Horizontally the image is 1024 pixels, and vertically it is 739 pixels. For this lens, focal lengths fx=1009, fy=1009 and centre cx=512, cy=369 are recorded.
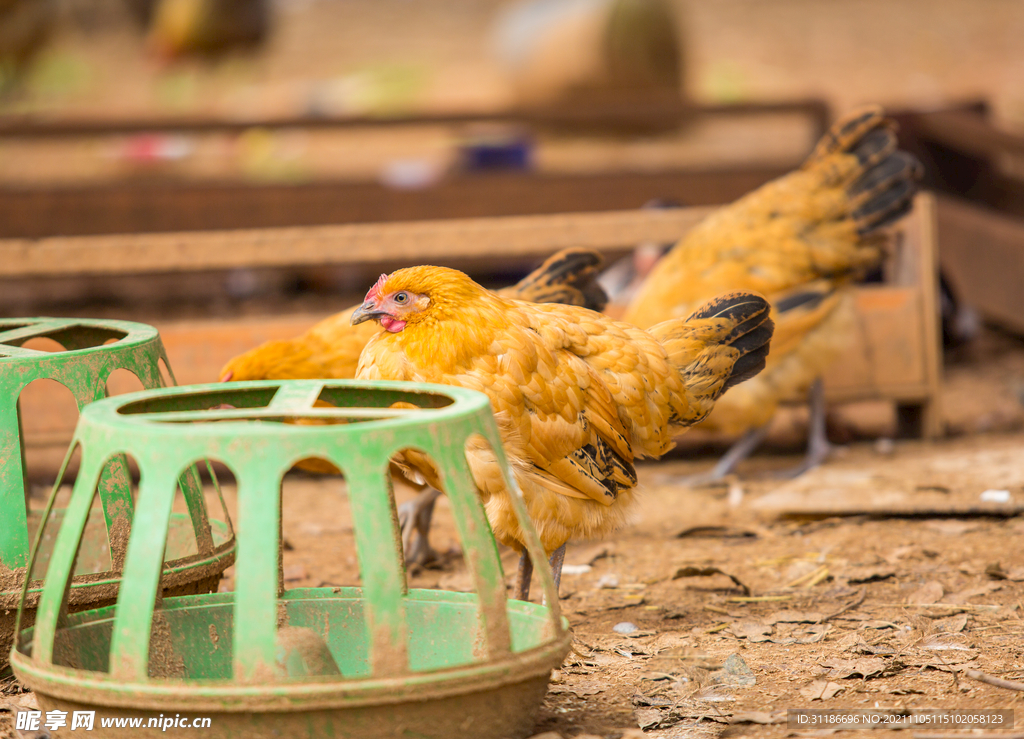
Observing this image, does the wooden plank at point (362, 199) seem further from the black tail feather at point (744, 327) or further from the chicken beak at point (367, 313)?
the chicken beak at point (367, 313)

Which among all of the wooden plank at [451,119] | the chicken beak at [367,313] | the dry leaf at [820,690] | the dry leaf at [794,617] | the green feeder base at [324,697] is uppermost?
the wooden plank at [451,119]

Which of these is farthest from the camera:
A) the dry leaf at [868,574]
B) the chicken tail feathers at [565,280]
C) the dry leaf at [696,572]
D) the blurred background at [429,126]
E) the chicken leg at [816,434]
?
the blurred background at [429,126]

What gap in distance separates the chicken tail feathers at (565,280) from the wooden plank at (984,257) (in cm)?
358

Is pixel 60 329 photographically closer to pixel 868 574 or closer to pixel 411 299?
pixel 411 299

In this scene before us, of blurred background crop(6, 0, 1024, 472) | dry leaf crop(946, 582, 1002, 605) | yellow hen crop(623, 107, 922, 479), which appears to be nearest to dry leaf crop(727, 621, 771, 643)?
dry leaf crop(946, 582, 1002, 605)

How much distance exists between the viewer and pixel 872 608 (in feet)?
10.4

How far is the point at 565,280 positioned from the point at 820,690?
2047 mm

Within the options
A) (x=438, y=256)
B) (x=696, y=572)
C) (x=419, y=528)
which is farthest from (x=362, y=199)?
(x=696, y=572)

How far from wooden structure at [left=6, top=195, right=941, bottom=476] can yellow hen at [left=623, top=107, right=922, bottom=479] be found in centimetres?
38

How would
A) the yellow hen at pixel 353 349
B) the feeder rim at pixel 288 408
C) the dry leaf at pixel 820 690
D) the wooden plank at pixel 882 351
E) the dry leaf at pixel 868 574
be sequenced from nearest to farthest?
the feeder rim at pixel 288 408 → the dry leaf at pixel 820 690 → the dry leaf at pixel 868 574 → the yellow hen at pixel 353 349 → the wooden plank at pixel 882 351

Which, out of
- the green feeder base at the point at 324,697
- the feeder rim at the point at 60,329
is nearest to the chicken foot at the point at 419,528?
the feeder rim at the point at 60,329

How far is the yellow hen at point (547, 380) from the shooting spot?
2785 millimetres

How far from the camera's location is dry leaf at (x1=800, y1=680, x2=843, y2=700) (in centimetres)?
248

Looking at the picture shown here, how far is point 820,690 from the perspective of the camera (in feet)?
8.27
